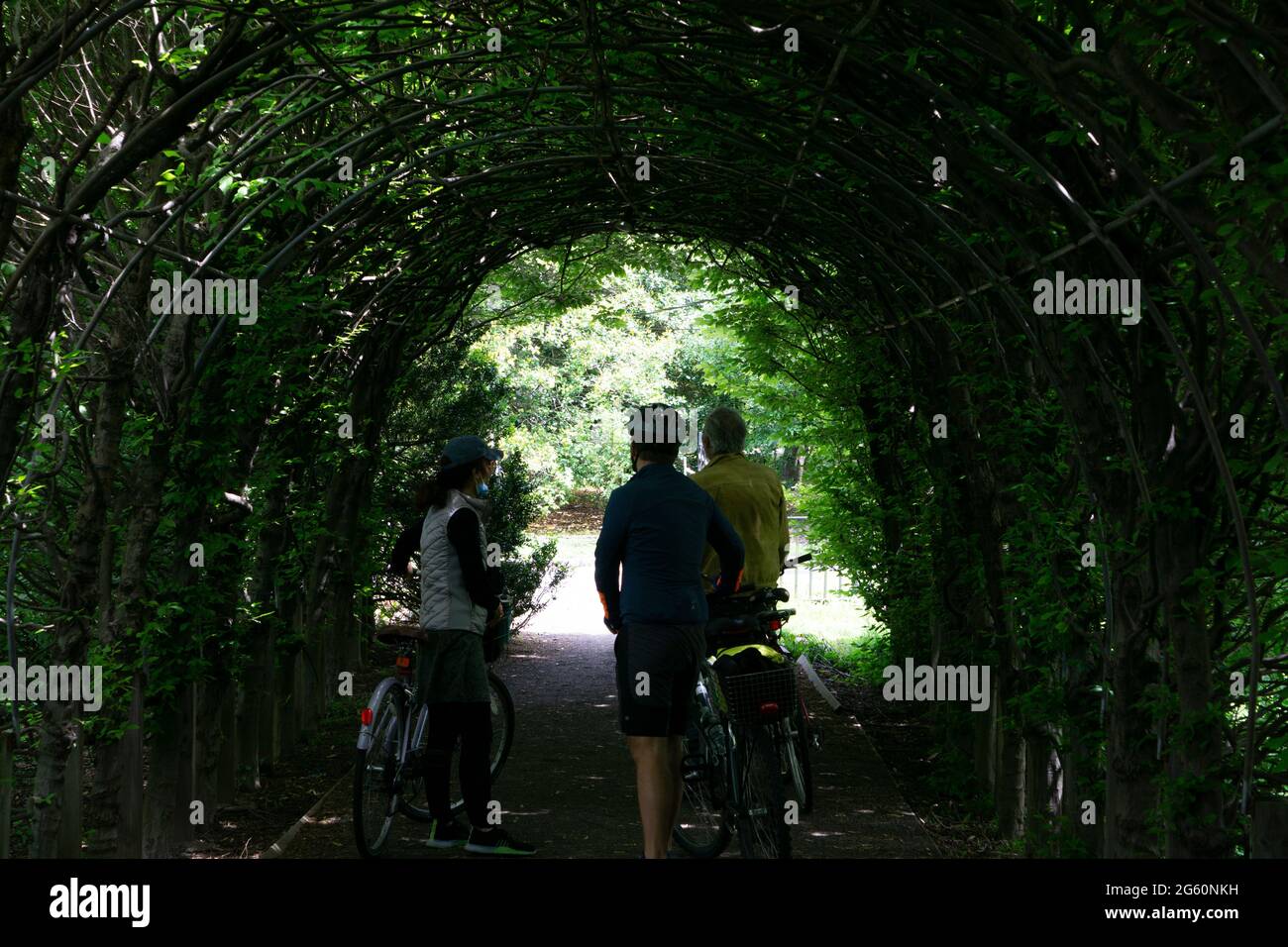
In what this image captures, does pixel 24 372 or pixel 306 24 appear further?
pixel 306 24

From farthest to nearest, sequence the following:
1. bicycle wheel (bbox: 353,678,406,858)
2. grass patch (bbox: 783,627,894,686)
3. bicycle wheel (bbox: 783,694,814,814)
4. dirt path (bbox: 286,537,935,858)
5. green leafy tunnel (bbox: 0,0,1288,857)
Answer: grass patch (bbox: 783,627,894,686)
dirt path (bbox: 286,537,935,858)
bicycle wheel (bbox: 353,678,406,858)
bicycle wheel (bbox: 783,694,814,814)
green leafy tunnel (bbox: 0,0,1288,857)

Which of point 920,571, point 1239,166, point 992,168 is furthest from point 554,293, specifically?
point 1239,166

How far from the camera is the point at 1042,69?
12.9 ft

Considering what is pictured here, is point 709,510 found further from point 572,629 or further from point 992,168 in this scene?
point 572,629

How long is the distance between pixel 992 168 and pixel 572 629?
39.5 ft

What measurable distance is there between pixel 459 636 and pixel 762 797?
1.52 metres

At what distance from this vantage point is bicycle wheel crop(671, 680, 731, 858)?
5629mm

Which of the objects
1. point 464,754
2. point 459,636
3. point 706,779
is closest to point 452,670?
point 459,636

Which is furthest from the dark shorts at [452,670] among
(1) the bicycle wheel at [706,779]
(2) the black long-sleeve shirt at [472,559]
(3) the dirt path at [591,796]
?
(1) the bicycle wheel at [706,779]

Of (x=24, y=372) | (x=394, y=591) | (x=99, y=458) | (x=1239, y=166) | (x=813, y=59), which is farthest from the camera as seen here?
(x=394, y=591)

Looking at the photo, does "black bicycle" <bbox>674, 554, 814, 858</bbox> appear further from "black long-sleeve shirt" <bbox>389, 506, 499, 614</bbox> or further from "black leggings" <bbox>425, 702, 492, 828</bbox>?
"black long-sleeve shirt" <bbox>389, 506, 499, 614</bbox>

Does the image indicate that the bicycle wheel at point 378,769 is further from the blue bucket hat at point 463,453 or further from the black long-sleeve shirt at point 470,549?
the blue bucket hat at point 463,453

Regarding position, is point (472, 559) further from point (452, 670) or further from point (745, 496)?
point (745, 496)

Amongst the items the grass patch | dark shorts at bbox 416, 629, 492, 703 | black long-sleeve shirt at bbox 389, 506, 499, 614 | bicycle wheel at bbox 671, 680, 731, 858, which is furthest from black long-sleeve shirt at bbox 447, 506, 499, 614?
the grass patch
